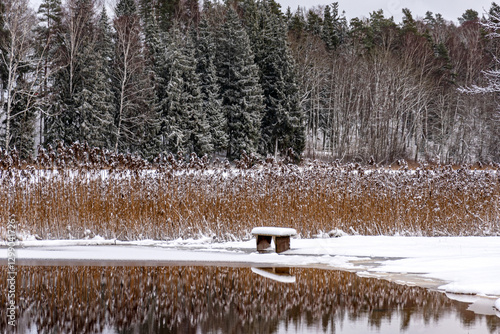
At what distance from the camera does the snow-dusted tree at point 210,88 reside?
38.0m

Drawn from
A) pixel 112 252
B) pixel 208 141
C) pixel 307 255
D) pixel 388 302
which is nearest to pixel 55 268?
pixel 112 252

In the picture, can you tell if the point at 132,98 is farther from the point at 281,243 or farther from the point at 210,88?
the point at 281,243

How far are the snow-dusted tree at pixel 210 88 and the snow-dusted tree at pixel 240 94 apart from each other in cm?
65

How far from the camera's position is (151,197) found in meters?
12.5

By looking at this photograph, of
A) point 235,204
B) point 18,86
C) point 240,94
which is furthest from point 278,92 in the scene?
point 235,204

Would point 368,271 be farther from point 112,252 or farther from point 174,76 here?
point 174,76

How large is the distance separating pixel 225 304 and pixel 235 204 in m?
5.53

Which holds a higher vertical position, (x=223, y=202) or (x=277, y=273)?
(x=223, y=202)

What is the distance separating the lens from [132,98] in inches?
1479

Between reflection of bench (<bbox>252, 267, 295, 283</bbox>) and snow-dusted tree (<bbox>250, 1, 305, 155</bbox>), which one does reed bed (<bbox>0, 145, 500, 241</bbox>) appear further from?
snow-dusted tree (<bbox>250, 1, 305, 155</bbox>)

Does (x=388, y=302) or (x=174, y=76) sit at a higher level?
(x=174, y=76)

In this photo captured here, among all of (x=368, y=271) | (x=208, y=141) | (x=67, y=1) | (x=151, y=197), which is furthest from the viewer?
(x=67, y=1)

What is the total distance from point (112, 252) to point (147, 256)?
859 mm

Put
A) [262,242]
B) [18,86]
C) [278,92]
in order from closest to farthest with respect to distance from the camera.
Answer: [262,242], [18,86], [278,92]
